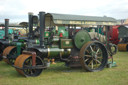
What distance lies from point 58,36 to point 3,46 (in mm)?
4171

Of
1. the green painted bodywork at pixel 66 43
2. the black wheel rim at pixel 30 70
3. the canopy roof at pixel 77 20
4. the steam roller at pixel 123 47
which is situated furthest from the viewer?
the steam roller at pixel 123 47

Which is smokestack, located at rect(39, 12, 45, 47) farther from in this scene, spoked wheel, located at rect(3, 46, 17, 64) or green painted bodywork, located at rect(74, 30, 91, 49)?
spoked wheel, located at rect(3, 46, 17, 64)

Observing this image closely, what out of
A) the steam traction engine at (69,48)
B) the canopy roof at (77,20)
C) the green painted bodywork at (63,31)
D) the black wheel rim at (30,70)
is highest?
the canopy roof at (77,20)

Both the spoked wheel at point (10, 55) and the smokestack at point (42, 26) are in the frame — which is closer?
the smokestack at point (42, 26)

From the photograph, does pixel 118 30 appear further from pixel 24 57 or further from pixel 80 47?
pixel 24 57

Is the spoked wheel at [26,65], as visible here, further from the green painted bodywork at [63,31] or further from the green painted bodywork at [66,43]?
the green painted bodywork at [63,31]

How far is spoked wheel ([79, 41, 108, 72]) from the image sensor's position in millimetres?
5664

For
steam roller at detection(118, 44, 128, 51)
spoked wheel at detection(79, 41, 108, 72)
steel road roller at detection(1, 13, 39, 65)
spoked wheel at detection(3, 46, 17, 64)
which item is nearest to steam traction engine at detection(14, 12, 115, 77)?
spoked wheel at detection(79, 41, 108, 72)

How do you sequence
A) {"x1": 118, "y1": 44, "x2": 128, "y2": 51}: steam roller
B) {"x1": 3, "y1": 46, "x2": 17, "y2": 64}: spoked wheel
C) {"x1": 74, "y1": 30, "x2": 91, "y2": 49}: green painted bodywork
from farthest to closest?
{"x1": 118, "y1": 44, "x2": 128, "y2": 51}: steam roller < {"x1": 3, "y1": 46, "x2": 17, "y2": 64}: spoked wheel < {"x1": 74, "y1": 30, "x2": 91, "y2": 49}: green painted bodywork

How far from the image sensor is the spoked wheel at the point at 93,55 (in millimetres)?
5664

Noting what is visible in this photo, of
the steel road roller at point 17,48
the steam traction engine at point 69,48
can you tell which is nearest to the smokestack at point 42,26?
the steam traction engine at point 69,48

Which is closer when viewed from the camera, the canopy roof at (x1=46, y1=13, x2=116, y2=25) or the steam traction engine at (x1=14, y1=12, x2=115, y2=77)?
the canopy roof at (x1=46, y1=13, x2=116, y2=25)

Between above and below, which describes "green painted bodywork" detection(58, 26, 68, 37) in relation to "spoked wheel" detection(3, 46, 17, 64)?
above

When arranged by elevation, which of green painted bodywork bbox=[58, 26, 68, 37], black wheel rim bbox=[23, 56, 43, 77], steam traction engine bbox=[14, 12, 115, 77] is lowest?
black wheel rim bbox=[23, 56, 43, 77]
